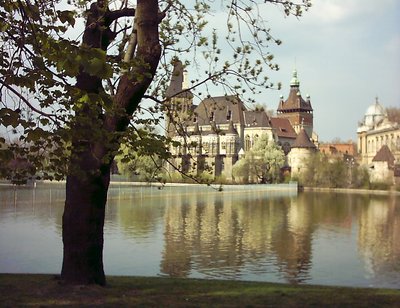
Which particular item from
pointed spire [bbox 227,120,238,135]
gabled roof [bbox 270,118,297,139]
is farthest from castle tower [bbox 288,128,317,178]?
gabled roof [bbox 270,118,297,139]

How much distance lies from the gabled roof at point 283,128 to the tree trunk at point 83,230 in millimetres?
83510

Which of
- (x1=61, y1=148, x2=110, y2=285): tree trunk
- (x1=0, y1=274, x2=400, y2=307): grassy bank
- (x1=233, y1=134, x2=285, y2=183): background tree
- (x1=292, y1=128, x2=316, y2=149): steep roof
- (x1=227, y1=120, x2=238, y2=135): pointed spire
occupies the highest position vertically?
(x1=227, y1=120, x2=238, y2=135): pointed spire

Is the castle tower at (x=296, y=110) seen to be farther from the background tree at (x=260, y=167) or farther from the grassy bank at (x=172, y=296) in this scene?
the grassy bank at (x=172, y=296)

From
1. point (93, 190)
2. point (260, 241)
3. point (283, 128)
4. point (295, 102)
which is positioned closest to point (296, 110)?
point (295, 102)

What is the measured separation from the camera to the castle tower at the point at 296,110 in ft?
326

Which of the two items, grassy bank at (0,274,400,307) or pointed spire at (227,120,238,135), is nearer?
grassy bank at (0,274,400,307)

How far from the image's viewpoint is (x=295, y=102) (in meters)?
101

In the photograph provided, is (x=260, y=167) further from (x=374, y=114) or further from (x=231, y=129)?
(x=374, y=114)

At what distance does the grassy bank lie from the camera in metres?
5.83

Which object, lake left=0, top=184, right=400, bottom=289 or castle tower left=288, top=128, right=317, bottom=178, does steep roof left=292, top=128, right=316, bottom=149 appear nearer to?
castle tower left=288, top=128, right=317, bottom=178

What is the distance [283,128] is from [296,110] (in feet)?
30.5

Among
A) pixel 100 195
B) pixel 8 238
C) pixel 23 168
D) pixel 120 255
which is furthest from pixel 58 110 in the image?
pixel 8 238

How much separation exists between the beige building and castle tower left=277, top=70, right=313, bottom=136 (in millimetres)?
9455

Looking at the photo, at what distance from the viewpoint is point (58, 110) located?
5238mm
